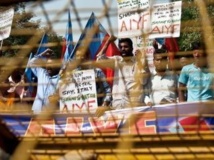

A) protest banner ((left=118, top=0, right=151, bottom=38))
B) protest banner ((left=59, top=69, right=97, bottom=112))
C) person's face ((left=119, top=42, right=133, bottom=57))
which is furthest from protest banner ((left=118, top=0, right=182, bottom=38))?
person's face ((left=119, top=42, right=133, bottom=57))

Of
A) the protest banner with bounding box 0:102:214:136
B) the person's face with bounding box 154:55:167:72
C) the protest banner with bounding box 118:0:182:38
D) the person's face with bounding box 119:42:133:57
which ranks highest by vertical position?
the protest banner with bounding box 118:0:182:38

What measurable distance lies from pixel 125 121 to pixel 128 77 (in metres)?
0.27

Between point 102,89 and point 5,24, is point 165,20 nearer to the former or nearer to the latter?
point 5,24

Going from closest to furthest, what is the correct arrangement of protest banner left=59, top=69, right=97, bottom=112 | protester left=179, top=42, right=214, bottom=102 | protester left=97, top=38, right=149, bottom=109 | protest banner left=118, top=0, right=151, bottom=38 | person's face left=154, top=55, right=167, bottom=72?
protest banner left=118, top=0, right=151, bottom=38
protester left=97, top=38, right=149, bottom=109
protester left=179, top=42, right=214, bottom=102
person's face left=154, top=55, right=167, bottom=72
protest banner left=59, top=69, right=97, bottom=112

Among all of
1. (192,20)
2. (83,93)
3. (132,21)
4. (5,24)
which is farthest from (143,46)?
(83,93)

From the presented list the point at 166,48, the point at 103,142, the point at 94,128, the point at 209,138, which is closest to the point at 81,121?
the point at 94,128

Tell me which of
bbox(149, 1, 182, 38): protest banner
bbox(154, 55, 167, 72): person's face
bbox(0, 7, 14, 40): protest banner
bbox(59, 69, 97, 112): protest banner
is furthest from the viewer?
bbox(59, 69, 97, 112): protest banner

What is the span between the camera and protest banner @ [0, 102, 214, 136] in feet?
6.74

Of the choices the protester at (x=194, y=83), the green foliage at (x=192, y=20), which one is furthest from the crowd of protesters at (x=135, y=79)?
the green foliage at (x=192, y=20)

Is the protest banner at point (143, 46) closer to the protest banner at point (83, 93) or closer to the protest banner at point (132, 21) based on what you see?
the protest banner at point (132, 21)

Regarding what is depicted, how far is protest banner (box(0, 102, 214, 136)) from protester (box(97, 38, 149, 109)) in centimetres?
7

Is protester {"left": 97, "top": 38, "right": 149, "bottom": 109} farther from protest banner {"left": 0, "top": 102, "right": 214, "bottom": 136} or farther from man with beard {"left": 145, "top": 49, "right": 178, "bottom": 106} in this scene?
man with beard {"left": 145, "top": 49, "right": 178, "bottom": 106}

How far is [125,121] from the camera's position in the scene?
6.54 feet

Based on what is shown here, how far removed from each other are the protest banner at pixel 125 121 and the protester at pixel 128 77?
0.07 metres
